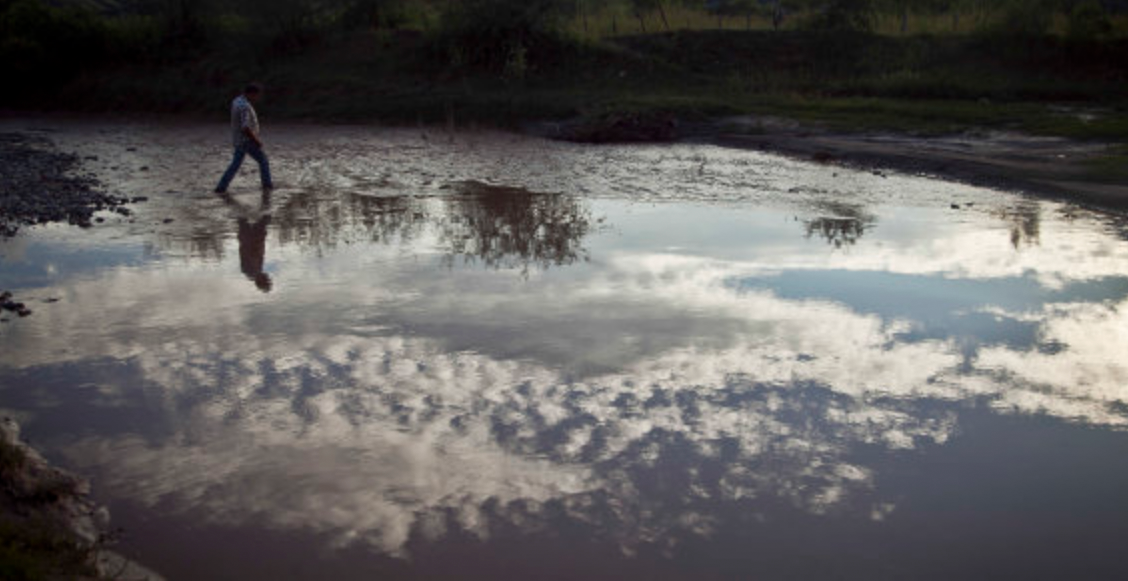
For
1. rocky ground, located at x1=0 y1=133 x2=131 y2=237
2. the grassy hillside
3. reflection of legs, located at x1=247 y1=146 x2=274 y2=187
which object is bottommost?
rocky ground, located at x1=0 y1=133 x2=131 y2=237

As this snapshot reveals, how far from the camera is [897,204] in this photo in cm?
1539

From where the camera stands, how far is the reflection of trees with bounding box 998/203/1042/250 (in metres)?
12.6

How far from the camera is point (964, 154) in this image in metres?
19.7

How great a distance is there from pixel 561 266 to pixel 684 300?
1944mm

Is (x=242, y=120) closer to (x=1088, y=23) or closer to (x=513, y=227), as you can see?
(x=513, y=227)

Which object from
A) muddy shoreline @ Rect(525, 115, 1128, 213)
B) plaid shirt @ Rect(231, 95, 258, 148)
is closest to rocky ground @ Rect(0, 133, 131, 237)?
plaid shirt @ Rect(231, 95, 258, 148)

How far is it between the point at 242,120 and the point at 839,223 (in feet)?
30.7

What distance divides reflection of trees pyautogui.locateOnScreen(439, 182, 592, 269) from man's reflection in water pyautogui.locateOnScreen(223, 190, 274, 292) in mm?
2161

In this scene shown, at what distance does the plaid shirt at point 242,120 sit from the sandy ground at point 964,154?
1175 centimetres

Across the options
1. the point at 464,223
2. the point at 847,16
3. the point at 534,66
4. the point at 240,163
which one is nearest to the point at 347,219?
the point at 464,223

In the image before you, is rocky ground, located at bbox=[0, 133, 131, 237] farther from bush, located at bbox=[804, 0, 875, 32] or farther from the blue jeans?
bush, located at bbox=[804, 0, 875, 32]

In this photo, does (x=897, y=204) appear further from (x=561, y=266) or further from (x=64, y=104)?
(x=64, y=104)

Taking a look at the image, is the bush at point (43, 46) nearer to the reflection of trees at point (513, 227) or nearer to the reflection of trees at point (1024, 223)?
the reflection of trees at point (513, 227)

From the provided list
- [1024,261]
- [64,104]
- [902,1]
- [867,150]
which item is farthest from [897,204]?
[64,104]
